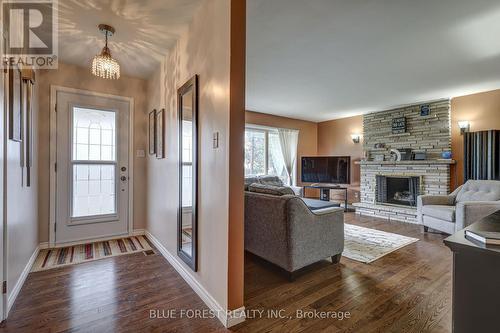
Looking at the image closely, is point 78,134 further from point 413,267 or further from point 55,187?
point 413,267

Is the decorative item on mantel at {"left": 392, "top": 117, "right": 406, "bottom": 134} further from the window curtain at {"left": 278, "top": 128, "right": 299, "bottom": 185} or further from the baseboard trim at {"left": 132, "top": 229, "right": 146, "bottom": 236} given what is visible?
the baseboard trim at {"left": 132, "top": 229, "right": 146, "bottom": 236}

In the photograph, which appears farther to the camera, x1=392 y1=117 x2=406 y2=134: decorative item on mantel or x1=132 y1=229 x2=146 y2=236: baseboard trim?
x1=392 y1=117 x2=406 y2=134: decorative item on mantel

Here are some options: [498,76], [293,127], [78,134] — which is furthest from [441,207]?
[78,134]

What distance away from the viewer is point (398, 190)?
18.2ft

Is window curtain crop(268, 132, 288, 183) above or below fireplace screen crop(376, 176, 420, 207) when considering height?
above

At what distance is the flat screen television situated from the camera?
19.8 ft

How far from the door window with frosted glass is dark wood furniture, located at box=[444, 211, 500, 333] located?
3.87 meters

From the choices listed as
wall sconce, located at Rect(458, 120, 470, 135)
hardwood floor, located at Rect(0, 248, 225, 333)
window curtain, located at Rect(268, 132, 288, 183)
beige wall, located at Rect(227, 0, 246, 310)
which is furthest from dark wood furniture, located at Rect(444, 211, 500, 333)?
window curtain, located at Rect(268, 132, 288, 183)

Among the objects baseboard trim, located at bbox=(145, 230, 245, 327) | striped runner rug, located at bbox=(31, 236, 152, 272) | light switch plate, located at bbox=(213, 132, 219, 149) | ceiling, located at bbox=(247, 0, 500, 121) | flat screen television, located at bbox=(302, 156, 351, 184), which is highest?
ceiling, located at bbox=(247, 0, 500, 121)

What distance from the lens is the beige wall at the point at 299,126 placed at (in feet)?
20.2

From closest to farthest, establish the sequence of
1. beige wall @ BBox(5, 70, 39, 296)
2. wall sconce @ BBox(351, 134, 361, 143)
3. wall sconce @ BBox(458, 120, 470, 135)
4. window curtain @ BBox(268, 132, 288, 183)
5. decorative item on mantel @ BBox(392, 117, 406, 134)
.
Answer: beige wall @ BBox(5, 70, 39, 296) < wall sconce @ BBox(458, 120, 470, 135) < decorative item on mantel @ BBox(392, 117, 406, 134) < wall sconce @ BBox(351, 134, 361, 143) < window curtain @ BBox(268, 132, 288, 183)

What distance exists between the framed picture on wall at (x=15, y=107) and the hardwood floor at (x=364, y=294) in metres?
2.34

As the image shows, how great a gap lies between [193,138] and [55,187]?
235cm

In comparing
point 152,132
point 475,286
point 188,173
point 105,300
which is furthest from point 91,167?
point 475,286
